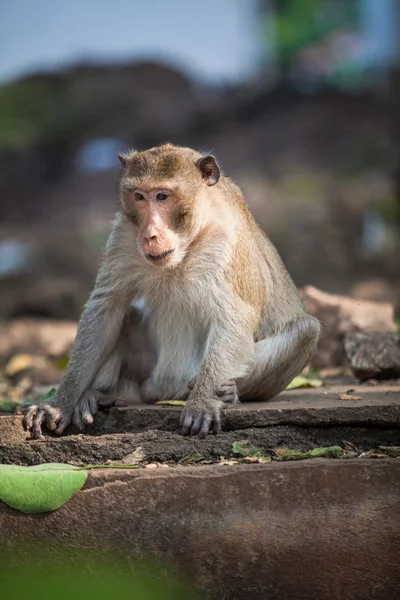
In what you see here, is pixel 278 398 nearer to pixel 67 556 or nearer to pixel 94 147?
pixel 67 556

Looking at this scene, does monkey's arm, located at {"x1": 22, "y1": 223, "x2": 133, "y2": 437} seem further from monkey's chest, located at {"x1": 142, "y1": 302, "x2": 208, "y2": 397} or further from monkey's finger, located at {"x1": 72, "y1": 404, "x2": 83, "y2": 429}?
monkey's chest, located at {"x1": 142, "y1": 302, "x2": 208, "y2": 397}

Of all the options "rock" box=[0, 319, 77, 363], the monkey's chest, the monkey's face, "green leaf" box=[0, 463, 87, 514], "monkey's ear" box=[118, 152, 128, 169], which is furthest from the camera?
"rock" box=[0, 319, 77, 363]

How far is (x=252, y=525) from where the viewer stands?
4.54m

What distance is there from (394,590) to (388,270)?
10747 millimetres

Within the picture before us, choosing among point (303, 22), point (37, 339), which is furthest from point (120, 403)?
point (303, 22)

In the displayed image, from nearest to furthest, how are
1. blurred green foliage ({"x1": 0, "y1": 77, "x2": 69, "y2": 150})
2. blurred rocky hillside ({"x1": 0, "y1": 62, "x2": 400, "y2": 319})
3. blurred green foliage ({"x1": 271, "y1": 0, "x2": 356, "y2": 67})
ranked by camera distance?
1. blurred rocky hillside ({"x1": 0, "y1": 62, "x2": 400, "y2": 319})
2. blurred green foliage ({"x1": 271, "y1": 0, "x2": 356, "y2": 67})
3. blurred green foliage ({"x1": 0, "y1": 77, "x2": 69, "y2": 150})

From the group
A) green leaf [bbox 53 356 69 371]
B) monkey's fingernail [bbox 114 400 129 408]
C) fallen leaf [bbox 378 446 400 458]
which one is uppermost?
green leaf [bbox 53 356 69 371]

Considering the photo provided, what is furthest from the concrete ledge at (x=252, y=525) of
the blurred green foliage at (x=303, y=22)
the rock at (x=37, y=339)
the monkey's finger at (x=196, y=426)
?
the blurred green foliage at (x=303, y=22)

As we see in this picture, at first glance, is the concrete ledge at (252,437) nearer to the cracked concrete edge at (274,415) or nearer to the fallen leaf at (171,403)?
the cracked concrete edge at (274,415)

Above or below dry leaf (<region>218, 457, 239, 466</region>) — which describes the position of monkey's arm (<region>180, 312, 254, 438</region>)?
above

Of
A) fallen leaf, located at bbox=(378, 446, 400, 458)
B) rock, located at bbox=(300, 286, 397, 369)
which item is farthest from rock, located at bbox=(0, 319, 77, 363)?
fallen leaf, located at bbox=(378, 446, 400, 458)

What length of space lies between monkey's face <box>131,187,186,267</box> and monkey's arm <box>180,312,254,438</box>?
0.56m

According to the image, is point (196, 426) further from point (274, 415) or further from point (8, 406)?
point (8, 406)

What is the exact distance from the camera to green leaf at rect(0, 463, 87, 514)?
4.62 metres
